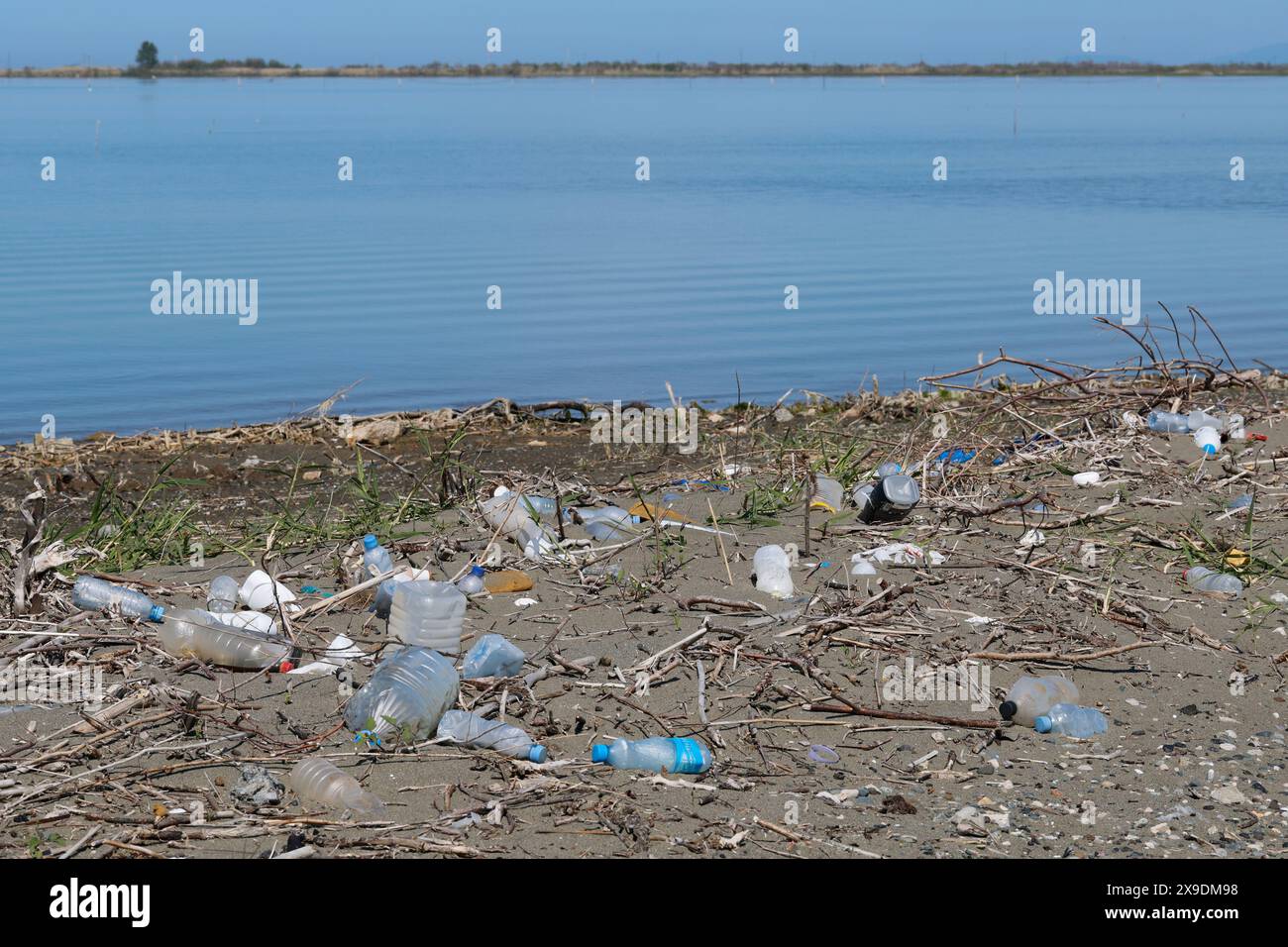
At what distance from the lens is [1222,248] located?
19.4 m

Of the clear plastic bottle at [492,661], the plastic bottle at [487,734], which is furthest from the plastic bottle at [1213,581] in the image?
the plastic bottle at [487,734]

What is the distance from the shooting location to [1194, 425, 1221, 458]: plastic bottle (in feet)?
20.7

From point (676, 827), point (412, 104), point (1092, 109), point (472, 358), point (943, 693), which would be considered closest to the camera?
point (676, 827)

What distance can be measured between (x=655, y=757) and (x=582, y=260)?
1464 centimetres

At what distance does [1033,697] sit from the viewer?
13.1 ft

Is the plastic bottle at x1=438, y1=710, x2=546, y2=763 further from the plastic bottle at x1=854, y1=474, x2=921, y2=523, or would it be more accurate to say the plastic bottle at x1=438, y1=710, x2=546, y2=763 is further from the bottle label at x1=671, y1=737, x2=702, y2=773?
A: the plastic bottle at x1=854, y1=474, x2=921, y2=523

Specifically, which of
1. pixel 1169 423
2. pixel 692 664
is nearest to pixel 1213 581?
pixel 692 664

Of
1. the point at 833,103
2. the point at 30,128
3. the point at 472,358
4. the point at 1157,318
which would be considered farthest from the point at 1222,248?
the point at 833,103

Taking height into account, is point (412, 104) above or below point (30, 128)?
above

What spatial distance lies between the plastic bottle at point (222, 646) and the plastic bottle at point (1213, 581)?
10.5ft

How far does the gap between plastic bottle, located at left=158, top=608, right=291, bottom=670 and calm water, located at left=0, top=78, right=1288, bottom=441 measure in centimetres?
594

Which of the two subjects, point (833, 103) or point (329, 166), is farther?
point (833, 103)
